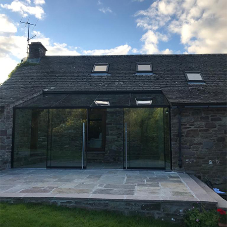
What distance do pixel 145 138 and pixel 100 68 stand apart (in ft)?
15.5

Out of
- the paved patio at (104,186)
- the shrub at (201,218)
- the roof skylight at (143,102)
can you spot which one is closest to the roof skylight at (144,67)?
the roof skylight at (143,102)

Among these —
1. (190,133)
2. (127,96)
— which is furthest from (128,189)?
(127,96)

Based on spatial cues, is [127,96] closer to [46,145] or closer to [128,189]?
[46,145]

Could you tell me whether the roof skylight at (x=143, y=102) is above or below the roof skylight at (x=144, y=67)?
below

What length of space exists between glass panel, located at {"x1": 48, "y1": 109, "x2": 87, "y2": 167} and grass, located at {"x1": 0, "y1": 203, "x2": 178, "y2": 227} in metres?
3.54

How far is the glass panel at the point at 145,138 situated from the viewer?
7203 mm

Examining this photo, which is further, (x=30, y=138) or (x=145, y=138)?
(x=30, y=138)

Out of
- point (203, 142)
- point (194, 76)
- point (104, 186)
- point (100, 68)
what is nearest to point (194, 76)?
point (194, 76)

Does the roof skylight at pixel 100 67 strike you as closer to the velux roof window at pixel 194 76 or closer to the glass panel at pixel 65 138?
the glass panel at pixel 65 138

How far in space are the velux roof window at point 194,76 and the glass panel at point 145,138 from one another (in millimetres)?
3042

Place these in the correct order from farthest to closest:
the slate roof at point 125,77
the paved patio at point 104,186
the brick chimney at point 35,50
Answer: the brick chimney at point 35,50, the slate roof at point 125,77, the paved patio at point 104,186

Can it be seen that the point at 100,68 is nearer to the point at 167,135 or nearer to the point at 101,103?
the point at 101,103

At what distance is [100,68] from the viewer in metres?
10.5

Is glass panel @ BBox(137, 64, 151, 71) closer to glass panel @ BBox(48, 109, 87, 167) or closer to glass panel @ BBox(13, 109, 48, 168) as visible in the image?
glass panel @ BBox(48, 109, 87, 167)
